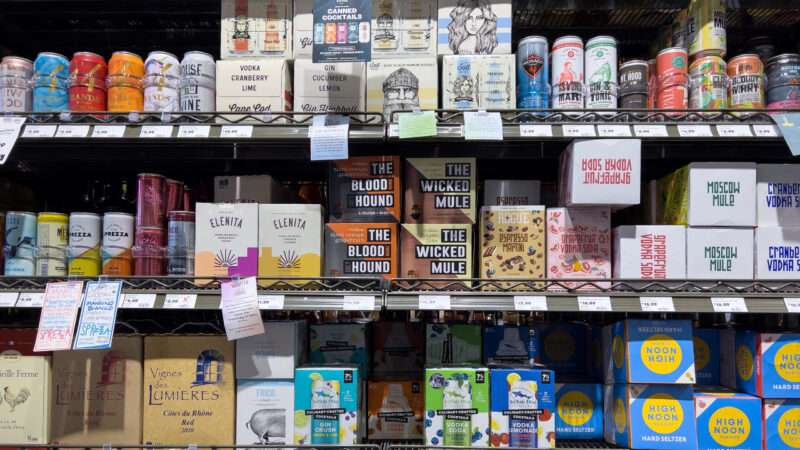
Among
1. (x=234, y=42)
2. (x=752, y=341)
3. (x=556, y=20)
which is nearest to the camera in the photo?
(x=752, y=341)

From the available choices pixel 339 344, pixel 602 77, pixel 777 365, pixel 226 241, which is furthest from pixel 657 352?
pixel 226 241

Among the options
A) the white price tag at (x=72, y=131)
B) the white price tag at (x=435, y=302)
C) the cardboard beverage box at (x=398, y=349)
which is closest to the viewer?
the white price tag at (x=435, y=302)

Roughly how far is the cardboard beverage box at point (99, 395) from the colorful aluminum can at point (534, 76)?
154 cm

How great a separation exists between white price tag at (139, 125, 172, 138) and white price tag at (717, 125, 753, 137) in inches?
70.2

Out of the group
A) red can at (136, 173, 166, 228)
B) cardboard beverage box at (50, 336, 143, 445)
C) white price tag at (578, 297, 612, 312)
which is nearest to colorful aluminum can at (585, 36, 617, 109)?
white price tag at (578, 297, 612, 312)

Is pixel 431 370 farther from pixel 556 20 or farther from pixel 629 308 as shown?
pixel 556 20

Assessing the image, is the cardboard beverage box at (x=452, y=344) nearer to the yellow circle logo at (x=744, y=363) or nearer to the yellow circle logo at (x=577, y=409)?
the yellow circle logo at (x=577, y=409)

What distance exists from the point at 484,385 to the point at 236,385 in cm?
82

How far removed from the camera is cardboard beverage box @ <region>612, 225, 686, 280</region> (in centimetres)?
183

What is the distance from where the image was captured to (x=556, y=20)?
2.34m

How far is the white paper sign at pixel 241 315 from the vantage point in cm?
173

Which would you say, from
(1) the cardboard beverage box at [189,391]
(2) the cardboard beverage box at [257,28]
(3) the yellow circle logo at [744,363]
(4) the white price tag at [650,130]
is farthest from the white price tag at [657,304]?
(2) the cardboard beverage box at [257,28]

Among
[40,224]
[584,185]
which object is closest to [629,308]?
[584,185]

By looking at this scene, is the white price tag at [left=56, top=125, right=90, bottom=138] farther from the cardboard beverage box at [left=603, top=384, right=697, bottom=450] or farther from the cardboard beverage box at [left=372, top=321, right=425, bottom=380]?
the cardboard beverage box at [left=603, top=384, right=697, bottom=450]
